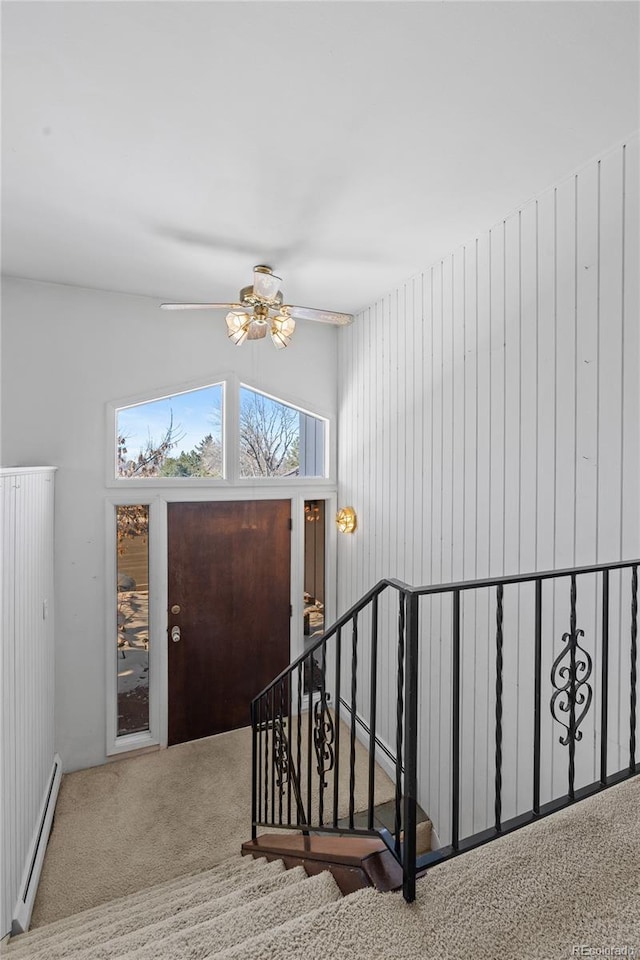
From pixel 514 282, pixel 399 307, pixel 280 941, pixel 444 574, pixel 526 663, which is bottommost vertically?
pixel 280 941

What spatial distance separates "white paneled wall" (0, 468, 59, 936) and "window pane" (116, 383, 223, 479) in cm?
69

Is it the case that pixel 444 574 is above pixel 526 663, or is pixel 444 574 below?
above

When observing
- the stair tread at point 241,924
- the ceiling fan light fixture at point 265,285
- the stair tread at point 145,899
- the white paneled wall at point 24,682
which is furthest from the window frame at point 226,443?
the stair tread at point 241,924

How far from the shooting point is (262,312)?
268cm

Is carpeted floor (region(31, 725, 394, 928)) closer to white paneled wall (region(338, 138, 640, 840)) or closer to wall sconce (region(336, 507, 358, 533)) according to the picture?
white paneled wall (region(338, 138, 640, 840))

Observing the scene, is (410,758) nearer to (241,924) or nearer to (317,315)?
(241,924)

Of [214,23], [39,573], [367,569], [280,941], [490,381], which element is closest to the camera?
[280,941]

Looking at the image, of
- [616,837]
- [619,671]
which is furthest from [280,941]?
[619,671]

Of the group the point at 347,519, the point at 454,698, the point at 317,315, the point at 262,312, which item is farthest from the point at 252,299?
the point at 454,698

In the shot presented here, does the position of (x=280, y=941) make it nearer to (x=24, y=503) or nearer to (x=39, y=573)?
(x=24, y=503)

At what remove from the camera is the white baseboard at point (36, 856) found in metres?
2.14

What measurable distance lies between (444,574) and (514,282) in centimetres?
→ 172

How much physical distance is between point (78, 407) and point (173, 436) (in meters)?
0.72

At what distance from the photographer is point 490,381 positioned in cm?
259
